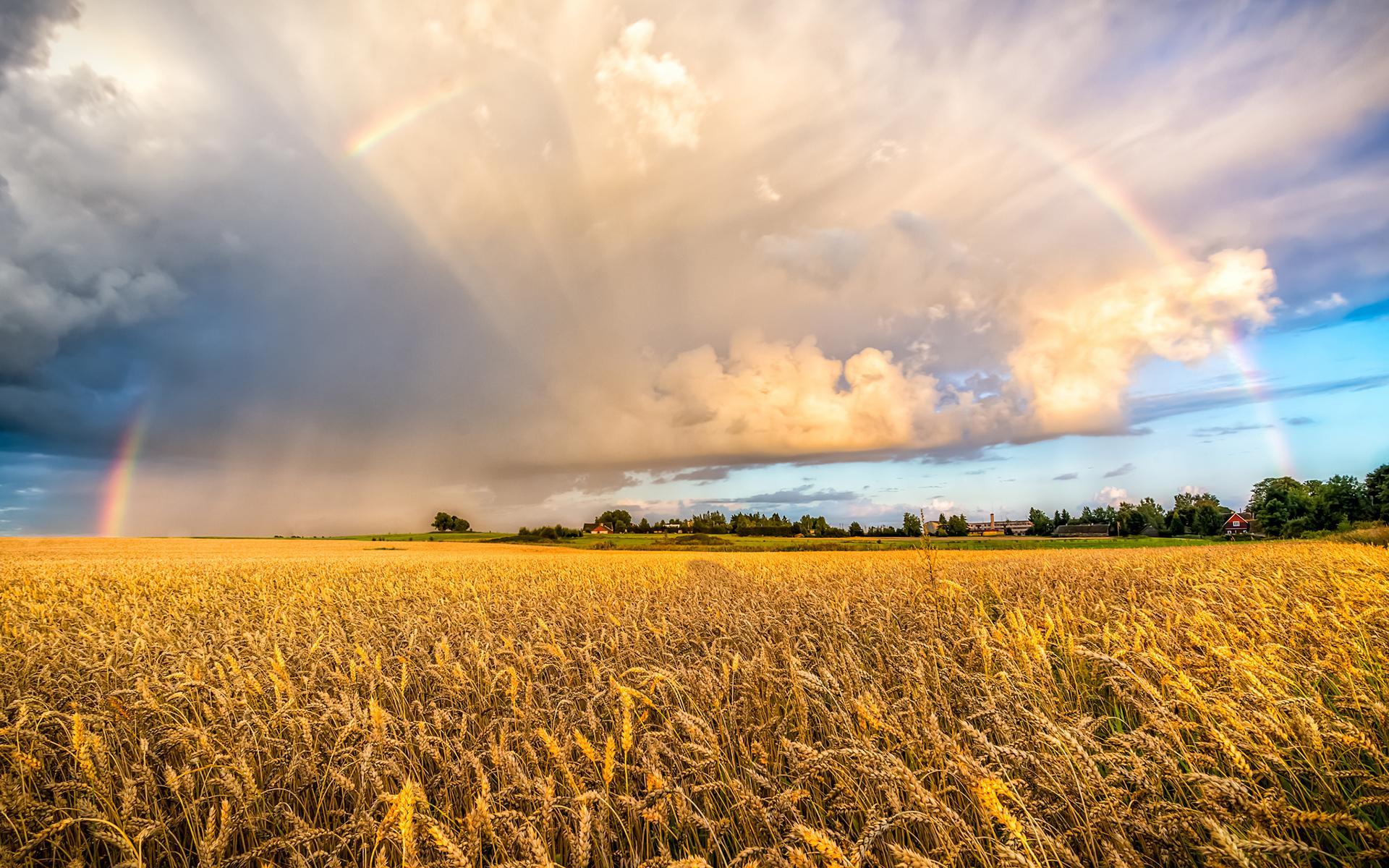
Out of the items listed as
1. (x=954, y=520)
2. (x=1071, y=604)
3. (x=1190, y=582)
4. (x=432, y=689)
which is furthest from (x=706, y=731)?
(x=954, y=520)

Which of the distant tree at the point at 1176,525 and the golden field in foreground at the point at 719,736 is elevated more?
the distant tree at the point at 1176,525

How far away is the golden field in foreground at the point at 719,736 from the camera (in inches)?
104

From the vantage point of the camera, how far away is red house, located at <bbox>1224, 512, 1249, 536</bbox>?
112831mm

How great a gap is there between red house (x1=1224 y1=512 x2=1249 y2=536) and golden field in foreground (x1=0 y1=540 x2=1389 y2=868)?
136814mm

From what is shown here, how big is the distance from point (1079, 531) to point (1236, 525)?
1156 inches

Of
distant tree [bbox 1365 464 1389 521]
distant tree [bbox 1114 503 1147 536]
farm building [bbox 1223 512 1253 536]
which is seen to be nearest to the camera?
distant tree [bbox 1365 464 1389 521]

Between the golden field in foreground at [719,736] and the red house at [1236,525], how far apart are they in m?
137

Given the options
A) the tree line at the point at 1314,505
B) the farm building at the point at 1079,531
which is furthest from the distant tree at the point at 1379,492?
the farm building at the point at 1079,531

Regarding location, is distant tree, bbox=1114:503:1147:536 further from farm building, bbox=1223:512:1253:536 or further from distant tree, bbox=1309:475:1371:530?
distant tree, bbox=1309:475:1371:530

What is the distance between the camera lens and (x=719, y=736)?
14.1 ft

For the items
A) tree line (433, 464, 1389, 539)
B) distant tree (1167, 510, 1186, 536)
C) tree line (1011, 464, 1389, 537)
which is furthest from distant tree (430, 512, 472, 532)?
distant tree (1167, 510, 1186, 536)

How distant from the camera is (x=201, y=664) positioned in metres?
6.14

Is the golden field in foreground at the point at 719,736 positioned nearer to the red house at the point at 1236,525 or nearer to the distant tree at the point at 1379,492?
the distant tree at the point at 1379,492

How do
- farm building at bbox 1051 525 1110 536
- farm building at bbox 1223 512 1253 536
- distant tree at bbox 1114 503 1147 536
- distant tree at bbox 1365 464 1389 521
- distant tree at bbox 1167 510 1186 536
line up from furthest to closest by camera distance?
distant tree at bbox 1114 503 1147 536 < distant tree at bbox 1167 510 1186 536 < farm building at bbox 1051 525 1110 536 < farm building at bbox 1223 512 1253 536 < distant tree at bbox 1365 464 1389 521
